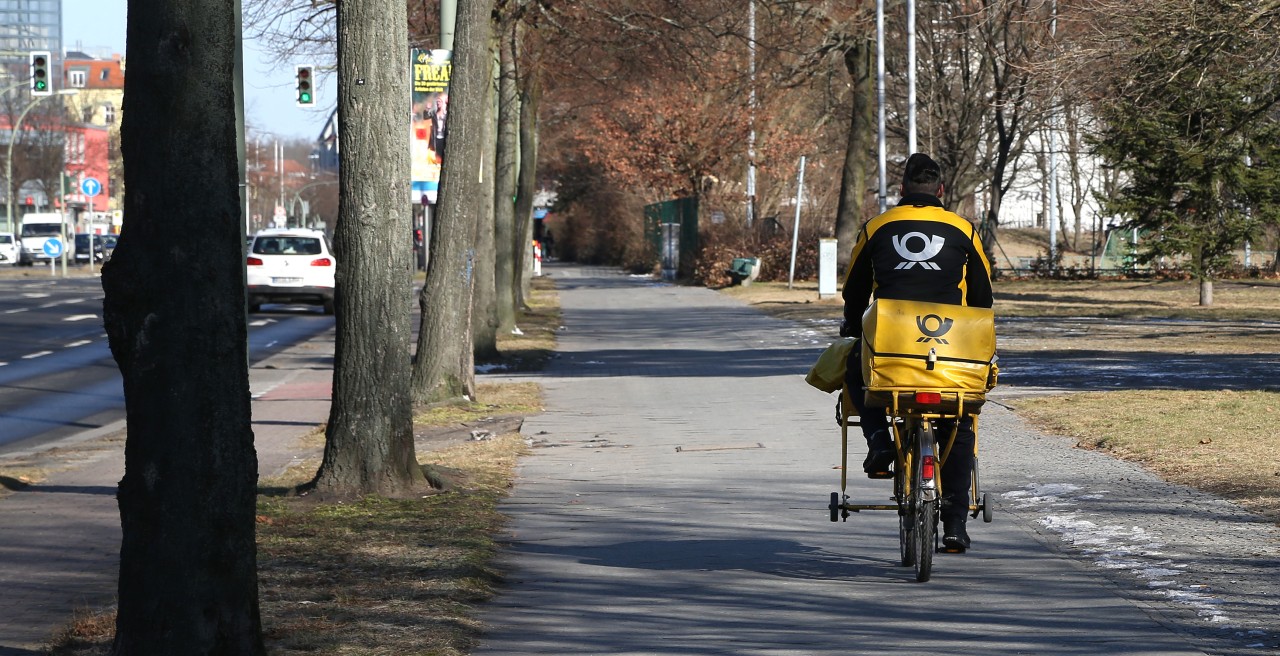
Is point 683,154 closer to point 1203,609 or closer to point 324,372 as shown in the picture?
point 324,372

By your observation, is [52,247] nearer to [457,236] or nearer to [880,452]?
[457,236]

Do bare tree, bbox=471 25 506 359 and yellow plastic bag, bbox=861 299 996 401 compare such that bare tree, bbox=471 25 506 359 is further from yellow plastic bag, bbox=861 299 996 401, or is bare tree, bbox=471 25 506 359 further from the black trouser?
yellow plastic bag, bbox=861 299 996 401

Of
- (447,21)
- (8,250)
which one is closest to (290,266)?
(447,21)

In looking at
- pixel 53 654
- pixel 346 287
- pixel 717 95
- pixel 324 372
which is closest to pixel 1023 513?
pixel 346 287

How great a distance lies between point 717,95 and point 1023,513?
4200 centimetres

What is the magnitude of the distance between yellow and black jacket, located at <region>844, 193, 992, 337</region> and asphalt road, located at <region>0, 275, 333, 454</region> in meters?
9.01

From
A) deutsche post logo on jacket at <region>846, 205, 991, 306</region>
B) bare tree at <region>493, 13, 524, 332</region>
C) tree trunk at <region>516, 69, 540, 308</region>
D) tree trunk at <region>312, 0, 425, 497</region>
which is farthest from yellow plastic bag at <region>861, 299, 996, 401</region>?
tree trunk at <region>516, 69, 540, 308</region>

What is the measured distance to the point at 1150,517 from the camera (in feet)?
27.4

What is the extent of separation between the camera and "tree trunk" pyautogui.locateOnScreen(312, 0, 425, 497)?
9.49 meters

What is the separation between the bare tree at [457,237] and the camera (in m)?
14.1

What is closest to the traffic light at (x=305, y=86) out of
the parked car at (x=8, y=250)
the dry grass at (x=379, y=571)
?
the dry grass at (x=379, y=571)

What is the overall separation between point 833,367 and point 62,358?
17.8 metres

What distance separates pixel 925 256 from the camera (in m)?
6.81

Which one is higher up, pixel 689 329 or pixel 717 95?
pixel 717 95
